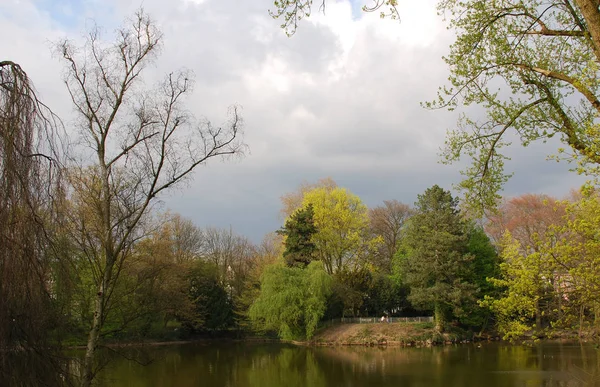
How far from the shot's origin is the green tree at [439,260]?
29281 mm

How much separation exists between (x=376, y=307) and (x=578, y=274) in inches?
1168

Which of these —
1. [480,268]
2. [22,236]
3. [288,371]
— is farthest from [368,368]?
[22,236]

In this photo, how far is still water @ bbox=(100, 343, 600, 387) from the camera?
16.2 metres

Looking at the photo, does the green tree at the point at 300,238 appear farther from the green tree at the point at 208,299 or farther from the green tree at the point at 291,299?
the green tree at the point at 208,299

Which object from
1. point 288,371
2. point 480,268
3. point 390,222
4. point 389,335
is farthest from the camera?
point 390,222

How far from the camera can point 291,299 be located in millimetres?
30922

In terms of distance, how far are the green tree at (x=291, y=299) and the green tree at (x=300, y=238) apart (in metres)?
2.03

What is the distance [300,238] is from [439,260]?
9.69m

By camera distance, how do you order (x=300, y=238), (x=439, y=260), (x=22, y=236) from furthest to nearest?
(x=300, y=238), (x=439, y=260), (x=22, y=236)

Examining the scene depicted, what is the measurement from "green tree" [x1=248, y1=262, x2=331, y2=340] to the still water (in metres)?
2.71

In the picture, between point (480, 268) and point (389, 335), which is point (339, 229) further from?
point (480, 268)

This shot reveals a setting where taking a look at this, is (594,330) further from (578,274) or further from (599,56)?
(599,56)

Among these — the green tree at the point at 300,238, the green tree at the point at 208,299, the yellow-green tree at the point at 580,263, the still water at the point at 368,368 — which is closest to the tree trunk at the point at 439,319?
the still water at the point at 368,368

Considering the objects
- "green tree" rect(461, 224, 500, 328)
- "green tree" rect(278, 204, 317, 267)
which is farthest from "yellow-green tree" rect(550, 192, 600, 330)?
"green tree" rect(278, 204, 317, 267)
